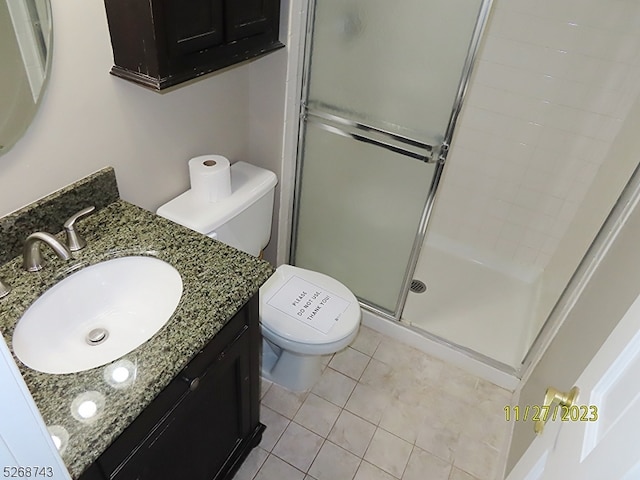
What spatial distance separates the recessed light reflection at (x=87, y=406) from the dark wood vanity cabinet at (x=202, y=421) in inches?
3.6

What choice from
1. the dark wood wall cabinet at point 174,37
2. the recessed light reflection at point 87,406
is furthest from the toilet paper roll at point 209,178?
the recessed light reflection at point 87,406

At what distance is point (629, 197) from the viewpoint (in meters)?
1.38

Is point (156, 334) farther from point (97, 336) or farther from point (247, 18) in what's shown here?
point (247, 18)

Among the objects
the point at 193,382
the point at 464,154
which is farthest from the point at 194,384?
the point at 464,154

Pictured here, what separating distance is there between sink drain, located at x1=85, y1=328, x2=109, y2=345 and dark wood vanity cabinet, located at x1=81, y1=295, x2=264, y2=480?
259mm

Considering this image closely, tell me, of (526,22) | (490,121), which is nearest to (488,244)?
(490,121)

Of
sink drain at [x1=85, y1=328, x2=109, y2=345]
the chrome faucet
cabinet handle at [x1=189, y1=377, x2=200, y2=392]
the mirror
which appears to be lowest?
cabinet handle at [x1=189, y1=377, x2=200, y2=392]

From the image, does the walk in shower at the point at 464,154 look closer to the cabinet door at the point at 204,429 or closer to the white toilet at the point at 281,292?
the white toilet at the point at 281,292

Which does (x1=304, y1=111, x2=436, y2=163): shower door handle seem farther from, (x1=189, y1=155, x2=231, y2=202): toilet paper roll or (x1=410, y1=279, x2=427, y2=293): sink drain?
(x1=410, y1=279, x2=427, y2=293): sink drain

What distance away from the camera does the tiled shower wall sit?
1968 millimetres

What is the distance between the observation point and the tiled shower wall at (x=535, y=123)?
197cm

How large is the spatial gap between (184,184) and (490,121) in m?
1.56

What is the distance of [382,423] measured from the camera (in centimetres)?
181

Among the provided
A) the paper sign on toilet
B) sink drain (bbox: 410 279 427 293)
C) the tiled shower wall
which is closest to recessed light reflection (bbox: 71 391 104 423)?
the paper sign on toilet
